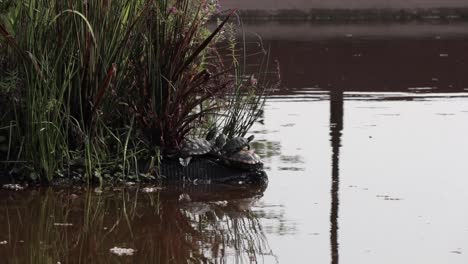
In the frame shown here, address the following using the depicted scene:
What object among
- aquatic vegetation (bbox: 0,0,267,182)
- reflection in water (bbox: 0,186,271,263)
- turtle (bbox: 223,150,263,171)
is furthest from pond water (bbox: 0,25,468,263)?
aquatic vegetation (bbox: 0,0,267,182)

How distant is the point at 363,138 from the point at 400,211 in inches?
103

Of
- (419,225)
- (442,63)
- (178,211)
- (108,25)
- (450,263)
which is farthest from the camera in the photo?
(442,63)

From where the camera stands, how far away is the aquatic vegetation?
640 centimetres

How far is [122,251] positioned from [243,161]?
1795 millimetres

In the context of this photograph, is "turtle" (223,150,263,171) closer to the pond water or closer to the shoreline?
Answer: the pond water

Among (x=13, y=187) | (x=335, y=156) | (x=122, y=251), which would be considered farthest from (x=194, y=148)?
(x=122, y=251)

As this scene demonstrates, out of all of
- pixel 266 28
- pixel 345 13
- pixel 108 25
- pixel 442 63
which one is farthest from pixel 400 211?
pixel 345 13

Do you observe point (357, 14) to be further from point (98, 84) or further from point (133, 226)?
point (133, 226)

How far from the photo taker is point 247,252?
5113 mm

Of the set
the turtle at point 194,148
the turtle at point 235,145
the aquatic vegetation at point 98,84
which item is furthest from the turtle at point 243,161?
the aquatic vegetation at point 98,84

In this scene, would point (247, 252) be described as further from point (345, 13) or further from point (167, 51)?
point (345, 13)

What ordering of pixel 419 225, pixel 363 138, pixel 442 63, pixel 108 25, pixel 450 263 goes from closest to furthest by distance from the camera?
pixel 450 263
pixel 419 225
pixel 108 25
pixel 363 138
pixel 442 63

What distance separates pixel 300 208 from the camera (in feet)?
19.8

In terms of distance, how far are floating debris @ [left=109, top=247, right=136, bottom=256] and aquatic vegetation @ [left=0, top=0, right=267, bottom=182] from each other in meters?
1.46
